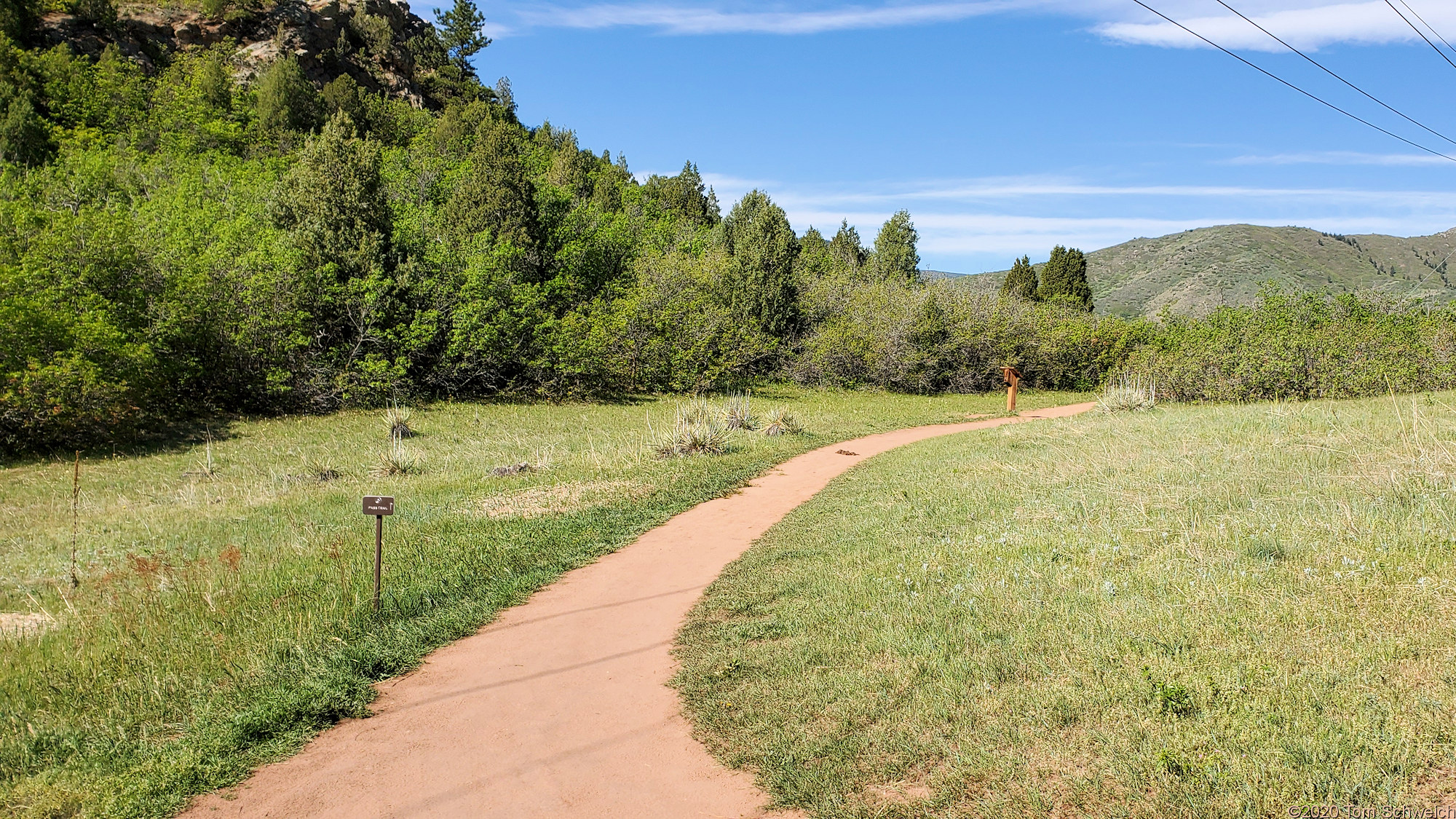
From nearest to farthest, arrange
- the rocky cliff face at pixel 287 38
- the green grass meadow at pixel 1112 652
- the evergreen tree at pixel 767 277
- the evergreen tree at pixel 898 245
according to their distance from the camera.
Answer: the green grass meadow at pixel 1112 652
the evergreen tree at pixel 767 277
the evergreen tree at pixel 898 245
the rocky cliff face at pixel 287 38

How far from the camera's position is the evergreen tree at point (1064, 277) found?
54.3 metres

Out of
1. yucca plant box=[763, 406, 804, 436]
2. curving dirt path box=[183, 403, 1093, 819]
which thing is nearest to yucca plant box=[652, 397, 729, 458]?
yucca plant box=[763, 406, 804, 436]

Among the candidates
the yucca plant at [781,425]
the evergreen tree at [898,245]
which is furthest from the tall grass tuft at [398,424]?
the evergreen tree at [898,245]

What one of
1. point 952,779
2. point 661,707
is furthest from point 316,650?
point 952,779

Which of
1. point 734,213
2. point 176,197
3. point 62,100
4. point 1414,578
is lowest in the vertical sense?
point 1414,578

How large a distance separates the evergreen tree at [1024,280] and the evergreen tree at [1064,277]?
0.53 meters

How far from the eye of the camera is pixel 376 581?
265 inches

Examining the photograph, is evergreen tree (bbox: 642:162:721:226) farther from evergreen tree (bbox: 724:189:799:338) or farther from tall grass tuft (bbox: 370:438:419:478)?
tall grass tuft (bbox: 370:438:419:478)

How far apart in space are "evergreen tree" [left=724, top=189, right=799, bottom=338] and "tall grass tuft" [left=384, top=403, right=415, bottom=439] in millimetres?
16070

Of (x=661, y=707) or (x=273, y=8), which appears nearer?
(x=661, y=707)

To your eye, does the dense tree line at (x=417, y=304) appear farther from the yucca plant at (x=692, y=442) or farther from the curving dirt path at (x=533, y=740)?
the curving dirt path at (x=533, y=740)

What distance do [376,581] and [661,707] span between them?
310 cm

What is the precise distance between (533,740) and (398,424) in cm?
1840

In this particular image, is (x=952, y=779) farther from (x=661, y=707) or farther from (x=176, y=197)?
(x=176, y=197)
